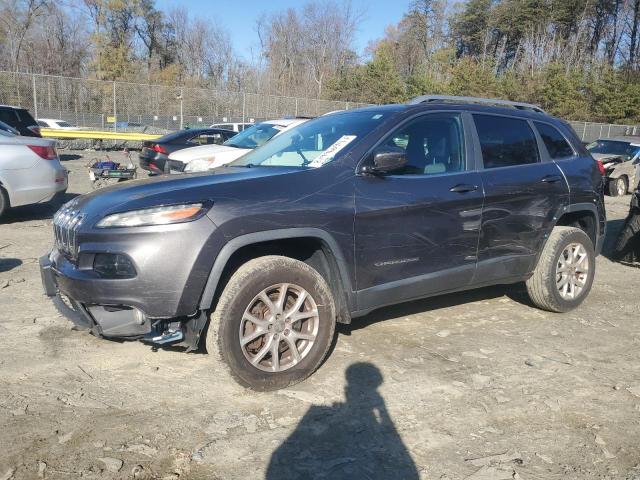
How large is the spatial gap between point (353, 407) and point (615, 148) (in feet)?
50.3

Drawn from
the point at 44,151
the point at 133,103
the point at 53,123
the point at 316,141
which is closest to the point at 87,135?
the point at 53,123

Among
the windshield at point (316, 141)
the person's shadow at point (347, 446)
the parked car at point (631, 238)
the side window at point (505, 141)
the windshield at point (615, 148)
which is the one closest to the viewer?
the person's shadow at point (347, 446)

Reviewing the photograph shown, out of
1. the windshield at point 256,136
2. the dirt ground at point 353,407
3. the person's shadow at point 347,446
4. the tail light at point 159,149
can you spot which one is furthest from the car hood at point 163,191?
the tail light at point 159,149

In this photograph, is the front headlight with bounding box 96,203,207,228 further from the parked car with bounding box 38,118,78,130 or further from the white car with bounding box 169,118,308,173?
the parked car with bounding box 38,118,78,130

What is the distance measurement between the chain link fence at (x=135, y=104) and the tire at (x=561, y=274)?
21.6 m

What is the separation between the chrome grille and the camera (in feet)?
10.7

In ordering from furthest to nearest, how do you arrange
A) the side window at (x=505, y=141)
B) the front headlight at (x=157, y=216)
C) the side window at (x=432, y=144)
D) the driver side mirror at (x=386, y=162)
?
the side window at (x=505, y=141) → the side window at (x=432, y=144) → the driver side mirror at (x=386, y=162) → the front headlight at (x=157, y=216)

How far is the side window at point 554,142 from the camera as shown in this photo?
5.01 metres

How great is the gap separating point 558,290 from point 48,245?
5.96m

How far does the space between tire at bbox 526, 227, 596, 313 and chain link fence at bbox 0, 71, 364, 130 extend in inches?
896

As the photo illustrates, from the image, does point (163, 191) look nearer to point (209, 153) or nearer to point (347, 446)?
point (347, 446)

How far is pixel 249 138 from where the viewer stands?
10453 millimetres

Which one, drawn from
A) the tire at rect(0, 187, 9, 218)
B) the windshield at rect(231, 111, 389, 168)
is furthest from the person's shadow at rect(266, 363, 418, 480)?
the tire at rect(0, 187, 9, 218)

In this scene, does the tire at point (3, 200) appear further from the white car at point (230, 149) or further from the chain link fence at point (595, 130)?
the chain link fence at point (595, 130)
